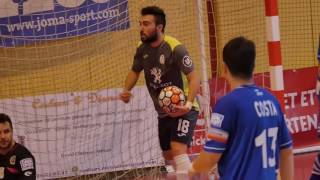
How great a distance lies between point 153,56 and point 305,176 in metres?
2.57

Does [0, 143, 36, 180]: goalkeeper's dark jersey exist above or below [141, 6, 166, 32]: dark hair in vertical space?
below

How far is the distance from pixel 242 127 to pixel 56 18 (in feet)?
16.7

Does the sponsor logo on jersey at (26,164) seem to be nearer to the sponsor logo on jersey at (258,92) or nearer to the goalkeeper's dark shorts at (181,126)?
the goalkeeper's dark shorts at (181,126)

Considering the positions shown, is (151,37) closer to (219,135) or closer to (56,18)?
A: (56,18)

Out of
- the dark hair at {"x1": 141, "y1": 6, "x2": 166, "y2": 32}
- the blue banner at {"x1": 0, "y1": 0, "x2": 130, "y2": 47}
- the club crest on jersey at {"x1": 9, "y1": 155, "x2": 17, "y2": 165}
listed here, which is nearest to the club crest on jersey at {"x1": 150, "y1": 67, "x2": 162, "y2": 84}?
the dark hair at {"x1": 141, "y1": 6, "x2": 166, "y2": 32}

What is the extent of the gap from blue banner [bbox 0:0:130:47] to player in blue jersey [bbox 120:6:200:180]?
1.85 m

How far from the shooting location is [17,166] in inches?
215

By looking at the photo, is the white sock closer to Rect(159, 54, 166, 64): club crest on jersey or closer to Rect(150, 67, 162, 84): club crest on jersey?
Rect(150, 67, 162, 84): club crest on jersey

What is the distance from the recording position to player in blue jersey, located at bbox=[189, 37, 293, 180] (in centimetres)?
349

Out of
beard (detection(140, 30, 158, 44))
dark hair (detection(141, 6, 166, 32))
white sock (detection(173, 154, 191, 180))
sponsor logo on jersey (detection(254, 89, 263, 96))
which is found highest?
dark hair (detection(141, 6, 166, 32))

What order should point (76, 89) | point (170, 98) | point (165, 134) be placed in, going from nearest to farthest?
point (170, 98)
point (165, 134)
point (76, 89)

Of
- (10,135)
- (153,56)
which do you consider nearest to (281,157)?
(10,135)

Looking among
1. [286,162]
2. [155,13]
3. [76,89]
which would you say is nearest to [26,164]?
[155,13]

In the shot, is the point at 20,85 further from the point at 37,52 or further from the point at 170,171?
the point at 170,171
